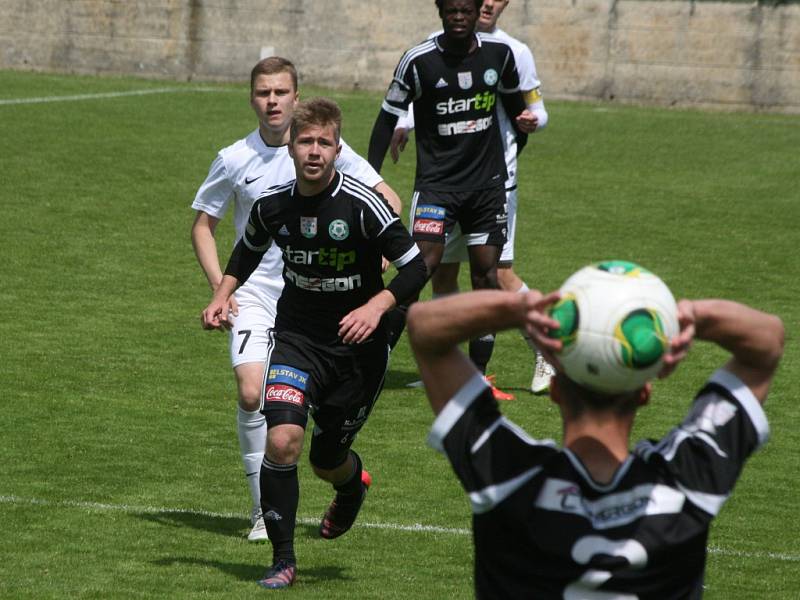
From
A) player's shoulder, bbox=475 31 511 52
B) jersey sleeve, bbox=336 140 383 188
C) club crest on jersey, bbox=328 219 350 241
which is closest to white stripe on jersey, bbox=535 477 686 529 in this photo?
club crest on jersey, bbox=328 219 350 241

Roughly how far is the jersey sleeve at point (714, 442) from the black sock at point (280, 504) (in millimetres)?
3394

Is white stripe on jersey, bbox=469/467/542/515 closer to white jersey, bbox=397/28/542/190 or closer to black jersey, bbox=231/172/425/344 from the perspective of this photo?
black jersey, bbox=231/172/425/344

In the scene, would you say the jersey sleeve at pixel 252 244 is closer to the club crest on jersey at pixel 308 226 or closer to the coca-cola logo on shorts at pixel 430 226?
the club crest on jersey at pixel 308 226

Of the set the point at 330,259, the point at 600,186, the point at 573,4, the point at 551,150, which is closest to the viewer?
the point at 330,259

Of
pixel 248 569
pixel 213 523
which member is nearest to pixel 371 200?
pixel 248 569

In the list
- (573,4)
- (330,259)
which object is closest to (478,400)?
(330,259)

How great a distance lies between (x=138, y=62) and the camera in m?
24.8

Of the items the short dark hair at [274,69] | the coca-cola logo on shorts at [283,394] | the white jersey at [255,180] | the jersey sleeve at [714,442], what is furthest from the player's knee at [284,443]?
the jersey sleeve at [714,442]

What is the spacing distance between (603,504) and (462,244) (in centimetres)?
745

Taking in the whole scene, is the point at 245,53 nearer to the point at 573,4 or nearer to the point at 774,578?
the point at 573,4

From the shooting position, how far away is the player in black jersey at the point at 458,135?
9867 millimetres

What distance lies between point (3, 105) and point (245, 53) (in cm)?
520

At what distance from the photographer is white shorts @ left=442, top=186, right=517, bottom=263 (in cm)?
1018

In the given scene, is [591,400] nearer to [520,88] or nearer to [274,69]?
[274,69]
